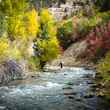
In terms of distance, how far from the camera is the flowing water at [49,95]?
33656mm

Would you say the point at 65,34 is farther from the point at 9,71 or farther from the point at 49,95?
the point at 49,95

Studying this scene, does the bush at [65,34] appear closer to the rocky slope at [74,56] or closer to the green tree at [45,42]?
the rocky slope at [74,56]

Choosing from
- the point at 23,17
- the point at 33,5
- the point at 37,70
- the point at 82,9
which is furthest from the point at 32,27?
the point at 82,9

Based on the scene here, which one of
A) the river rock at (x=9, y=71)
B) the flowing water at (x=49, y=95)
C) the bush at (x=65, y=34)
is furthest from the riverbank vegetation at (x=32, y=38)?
the bush at (x=65, y=34)

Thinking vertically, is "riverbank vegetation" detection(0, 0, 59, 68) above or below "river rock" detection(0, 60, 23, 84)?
above

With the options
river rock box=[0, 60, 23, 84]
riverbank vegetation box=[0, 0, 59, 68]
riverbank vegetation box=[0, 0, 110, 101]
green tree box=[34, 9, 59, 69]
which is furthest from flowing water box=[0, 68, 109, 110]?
green tree box=[34, 9, 59, 69]

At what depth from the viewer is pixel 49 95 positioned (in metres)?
39.0

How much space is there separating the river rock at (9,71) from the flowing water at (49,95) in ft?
4.00

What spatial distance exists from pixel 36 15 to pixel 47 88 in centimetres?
2628

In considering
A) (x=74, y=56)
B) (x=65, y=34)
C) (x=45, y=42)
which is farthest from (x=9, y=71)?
(x=65, y=34)

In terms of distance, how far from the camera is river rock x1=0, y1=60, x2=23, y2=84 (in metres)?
48.2

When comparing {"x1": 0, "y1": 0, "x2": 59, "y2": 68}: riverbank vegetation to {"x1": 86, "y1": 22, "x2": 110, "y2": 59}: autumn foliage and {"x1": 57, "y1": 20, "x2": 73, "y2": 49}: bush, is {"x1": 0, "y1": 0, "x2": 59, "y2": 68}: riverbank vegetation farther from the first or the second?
{"x1": 57, "y1": 20, "x2": 73, "y2": 49}: bush

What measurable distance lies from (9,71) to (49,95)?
38.2ft

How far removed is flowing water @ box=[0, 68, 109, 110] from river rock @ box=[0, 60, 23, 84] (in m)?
1.22
